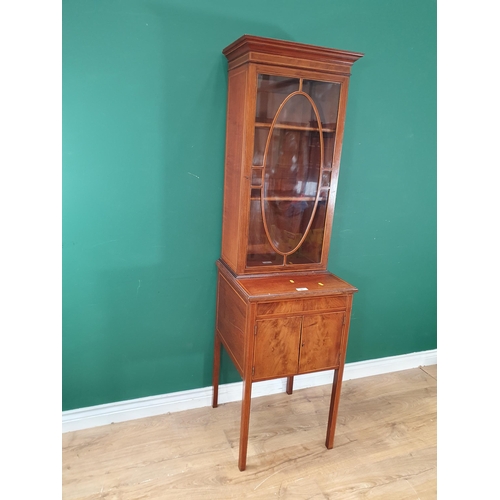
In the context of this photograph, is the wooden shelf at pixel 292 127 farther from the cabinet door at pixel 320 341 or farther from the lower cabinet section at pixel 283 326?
the cabinet door at pixel 320 341

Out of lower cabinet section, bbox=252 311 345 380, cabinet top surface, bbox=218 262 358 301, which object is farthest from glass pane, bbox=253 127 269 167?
lower cabinet section, bbox=252 311 345 380

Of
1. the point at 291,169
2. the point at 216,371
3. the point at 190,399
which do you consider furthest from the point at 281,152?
the point at 190,399

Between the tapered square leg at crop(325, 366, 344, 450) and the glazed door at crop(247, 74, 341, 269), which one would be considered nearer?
the glazed door at crop(247, 74, 341, 269)

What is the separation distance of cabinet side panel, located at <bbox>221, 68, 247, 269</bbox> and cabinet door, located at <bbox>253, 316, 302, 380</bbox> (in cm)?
33

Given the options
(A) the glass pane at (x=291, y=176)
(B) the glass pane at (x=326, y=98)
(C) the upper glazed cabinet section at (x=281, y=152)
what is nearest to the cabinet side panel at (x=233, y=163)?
(C) the upper glazed cabinet section at (x=281, y=152)

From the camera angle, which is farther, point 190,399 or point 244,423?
point 190,399

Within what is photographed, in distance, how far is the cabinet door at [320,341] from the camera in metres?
1.82

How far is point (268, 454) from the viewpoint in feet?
6.41

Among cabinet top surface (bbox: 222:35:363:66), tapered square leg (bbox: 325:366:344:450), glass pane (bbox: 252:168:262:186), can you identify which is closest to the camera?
cabinet top surface (bbox: 222:35:363:66)

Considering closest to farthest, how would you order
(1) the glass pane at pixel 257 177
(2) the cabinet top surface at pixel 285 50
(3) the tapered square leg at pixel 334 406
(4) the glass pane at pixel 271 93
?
(2) the cabinet top surface at pixel 285 50 < (4) the glass pane at pixel 271 93 < (1) the glass pane at pixel 257 177 < (3) the tapered square leg at pixel 334 406

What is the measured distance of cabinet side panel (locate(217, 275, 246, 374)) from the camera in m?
1.79

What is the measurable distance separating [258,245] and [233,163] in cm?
39

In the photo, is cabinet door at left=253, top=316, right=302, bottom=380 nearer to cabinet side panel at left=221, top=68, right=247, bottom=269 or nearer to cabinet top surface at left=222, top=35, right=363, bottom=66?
cabinet side panel at left=221, top=68, right=247, bottom=269

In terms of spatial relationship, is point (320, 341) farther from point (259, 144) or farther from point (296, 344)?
point (259, 144)
